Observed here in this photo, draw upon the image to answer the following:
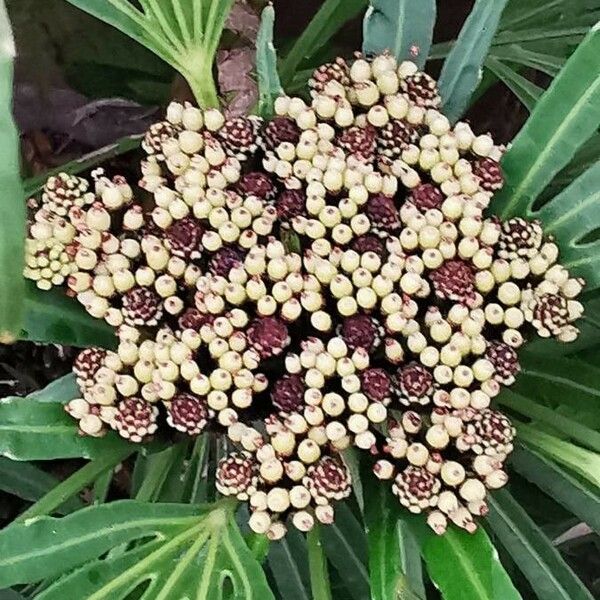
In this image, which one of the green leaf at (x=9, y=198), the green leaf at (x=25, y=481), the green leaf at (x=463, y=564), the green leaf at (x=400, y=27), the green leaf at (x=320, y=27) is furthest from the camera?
the green leaf at (x=25, y=481)

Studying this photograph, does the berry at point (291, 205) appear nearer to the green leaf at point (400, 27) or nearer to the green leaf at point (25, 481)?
the green leaf at point (400, 27)

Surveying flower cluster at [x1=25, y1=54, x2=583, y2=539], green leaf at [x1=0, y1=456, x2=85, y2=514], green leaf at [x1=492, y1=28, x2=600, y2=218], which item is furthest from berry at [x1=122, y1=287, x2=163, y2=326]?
green leaf at [x1=0, y1=456, x2=85, y2=514]

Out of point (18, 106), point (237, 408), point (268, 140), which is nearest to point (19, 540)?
point (237, 408)

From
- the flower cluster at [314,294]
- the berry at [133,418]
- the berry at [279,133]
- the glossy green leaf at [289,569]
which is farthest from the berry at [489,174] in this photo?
the glossy green leaf at [289,569]

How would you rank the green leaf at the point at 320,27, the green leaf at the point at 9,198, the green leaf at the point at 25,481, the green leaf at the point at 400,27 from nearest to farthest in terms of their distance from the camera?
the green leaf at the point at 9,198, the green leaf at the point at 400,27, the green leaf at the point at 320,27, the green leaf at the point at 25,481

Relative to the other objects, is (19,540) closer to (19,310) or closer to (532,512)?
(19,310)

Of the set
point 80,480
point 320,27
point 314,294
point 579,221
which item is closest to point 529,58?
point 320,27
